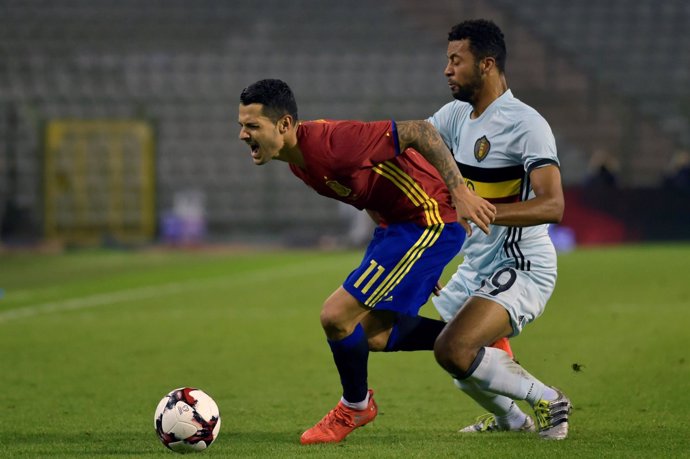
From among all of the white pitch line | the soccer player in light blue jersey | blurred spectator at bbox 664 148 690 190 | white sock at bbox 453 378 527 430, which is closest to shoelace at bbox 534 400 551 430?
the soccer player in light blue jersey

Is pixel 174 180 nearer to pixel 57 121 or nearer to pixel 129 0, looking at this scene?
pixel 57 121

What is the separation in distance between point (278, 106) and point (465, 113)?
3.41 feet

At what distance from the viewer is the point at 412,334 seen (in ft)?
18.8

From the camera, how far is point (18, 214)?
1026 inches

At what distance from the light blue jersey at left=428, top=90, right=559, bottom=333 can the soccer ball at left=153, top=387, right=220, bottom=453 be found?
4.22ft

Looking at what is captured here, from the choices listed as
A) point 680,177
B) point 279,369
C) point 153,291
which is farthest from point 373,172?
point 680,177

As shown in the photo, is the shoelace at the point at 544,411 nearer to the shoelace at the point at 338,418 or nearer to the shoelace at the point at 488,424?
the shoelace at the point at 488,424

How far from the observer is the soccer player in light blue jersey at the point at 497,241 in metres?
5.26

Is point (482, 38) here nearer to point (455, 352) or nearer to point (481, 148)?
point (481, 148)

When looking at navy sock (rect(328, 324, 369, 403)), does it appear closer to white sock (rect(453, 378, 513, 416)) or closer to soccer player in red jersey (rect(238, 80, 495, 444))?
soccer player in red jersey (rect(238, 80, 495, 444))

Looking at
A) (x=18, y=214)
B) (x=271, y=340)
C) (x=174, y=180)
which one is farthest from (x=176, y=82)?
(x=271, y=340)

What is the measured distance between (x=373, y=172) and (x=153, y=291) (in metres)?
9.47

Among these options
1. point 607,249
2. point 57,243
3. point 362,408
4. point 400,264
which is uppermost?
point 400,264

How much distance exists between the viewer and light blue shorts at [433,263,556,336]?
541 centimetres
